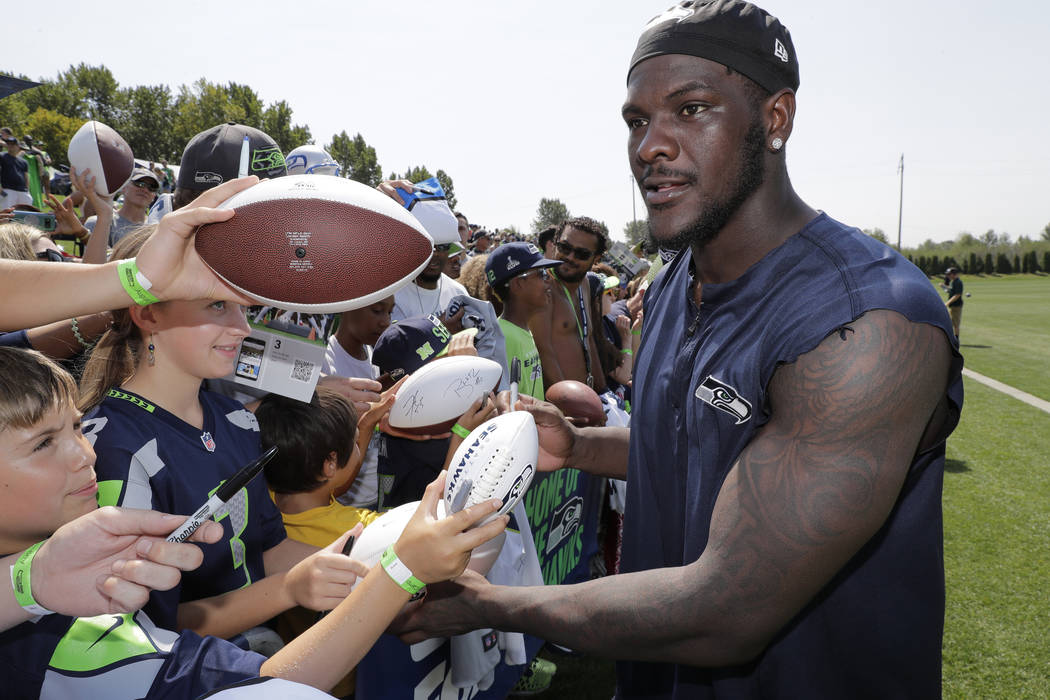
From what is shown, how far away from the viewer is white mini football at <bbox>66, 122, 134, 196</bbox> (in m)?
4.21

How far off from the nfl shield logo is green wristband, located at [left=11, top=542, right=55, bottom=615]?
87 centimetres

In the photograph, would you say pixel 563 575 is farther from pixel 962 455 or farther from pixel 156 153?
pixel 156 153

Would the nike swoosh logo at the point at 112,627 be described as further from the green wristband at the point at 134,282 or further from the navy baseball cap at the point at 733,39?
the navy baseball cap at the point at 733,39

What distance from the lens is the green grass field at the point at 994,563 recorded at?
3797 mm

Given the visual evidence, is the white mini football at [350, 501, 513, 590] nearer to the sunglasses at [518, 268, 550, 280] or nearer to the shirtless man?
the sunglasses at [518, 268, 550, 280]

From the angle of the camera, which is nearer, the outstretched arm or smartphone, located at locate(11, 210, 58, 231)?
the outstretched arm

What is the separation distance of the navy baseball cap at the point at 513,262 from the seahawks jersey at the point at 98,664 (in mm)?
3632

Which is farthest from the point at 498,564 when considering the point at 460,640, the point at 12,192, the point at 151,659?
the point at 12,192

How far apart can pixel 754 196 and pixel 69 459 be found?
5.75 ft

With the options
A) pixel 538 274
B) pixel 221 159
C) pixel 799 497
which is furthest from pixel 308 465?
pixel 538 274

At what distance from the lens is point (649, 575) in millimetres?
1546

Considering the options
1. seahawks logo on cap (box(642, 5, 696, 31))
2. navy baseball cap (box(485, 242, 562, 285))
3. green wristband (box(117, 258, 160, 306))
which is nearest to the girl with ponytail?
green wristband (box(117, 258, 160, 306))

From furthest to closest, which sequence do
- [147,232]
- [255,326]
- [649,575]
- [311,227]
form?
1. [255,326]
2. [147,232]
3. [311,227]
4. [649,575]
